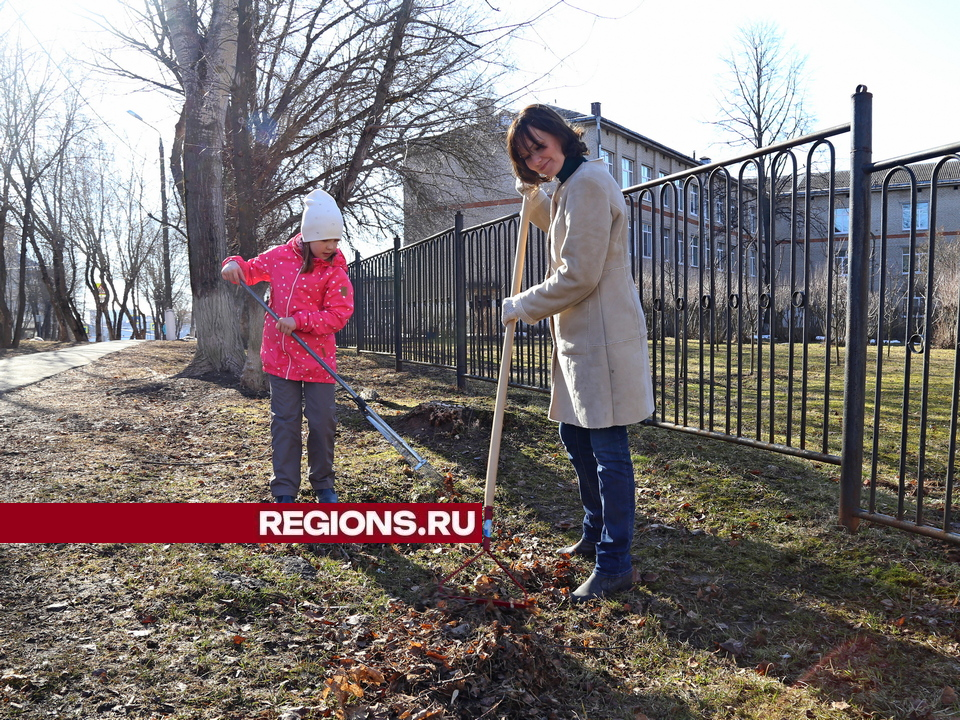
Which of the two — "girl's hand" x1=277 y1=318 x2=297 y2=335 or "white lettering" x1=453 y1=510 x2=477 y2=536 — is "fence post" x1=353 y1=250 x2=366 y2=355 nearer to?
"girl's hand" x1=277 y1=318 x2=297 y2=335

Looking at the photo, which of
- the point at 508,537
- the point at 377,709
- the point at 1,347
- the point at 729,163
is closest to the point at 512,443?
the point at 508,537

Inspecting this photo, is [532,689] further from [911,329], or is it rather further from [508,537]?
[911,329]

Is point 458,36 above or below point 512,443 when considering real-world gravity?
above

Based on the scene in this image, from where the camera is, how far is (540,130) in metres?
2.91

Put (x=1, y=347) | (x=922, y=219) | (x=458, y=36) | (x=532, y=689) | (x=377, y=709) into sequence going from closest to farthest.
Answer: (x=377, y=709), (x=532, y=689), (x=458, y=36), (x=1, y=347), (x=922, y=219)

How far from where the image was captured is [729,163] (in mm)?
3887

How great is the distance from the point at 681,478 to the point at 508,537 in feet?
4.60

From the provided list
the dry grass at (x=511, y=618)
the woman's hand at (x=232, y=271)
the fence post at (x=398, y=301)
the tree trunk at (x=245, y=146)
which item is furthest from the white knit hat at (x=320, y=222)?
the fence post at (x=398, y=301)

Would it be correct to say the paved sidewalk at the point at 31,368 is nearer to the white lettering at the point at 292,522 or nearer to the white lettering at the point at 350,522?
the white lettering at the point at 292,522

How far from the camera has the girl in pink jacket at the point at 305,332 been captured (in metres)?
3.78

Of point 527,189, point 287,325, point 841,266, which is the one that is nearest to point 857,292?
point 527,189

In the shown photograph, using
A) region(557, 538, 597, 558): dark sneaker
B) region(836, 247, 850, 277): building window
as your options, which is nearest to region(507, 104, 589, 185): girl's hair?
region(557, 538, 597, 558): dark sneaker

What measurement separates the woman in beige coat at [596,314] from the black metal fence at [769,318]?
2.61 ft

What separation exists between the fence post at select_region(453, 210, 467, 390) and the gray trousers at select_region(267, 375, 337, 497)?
3674mm
